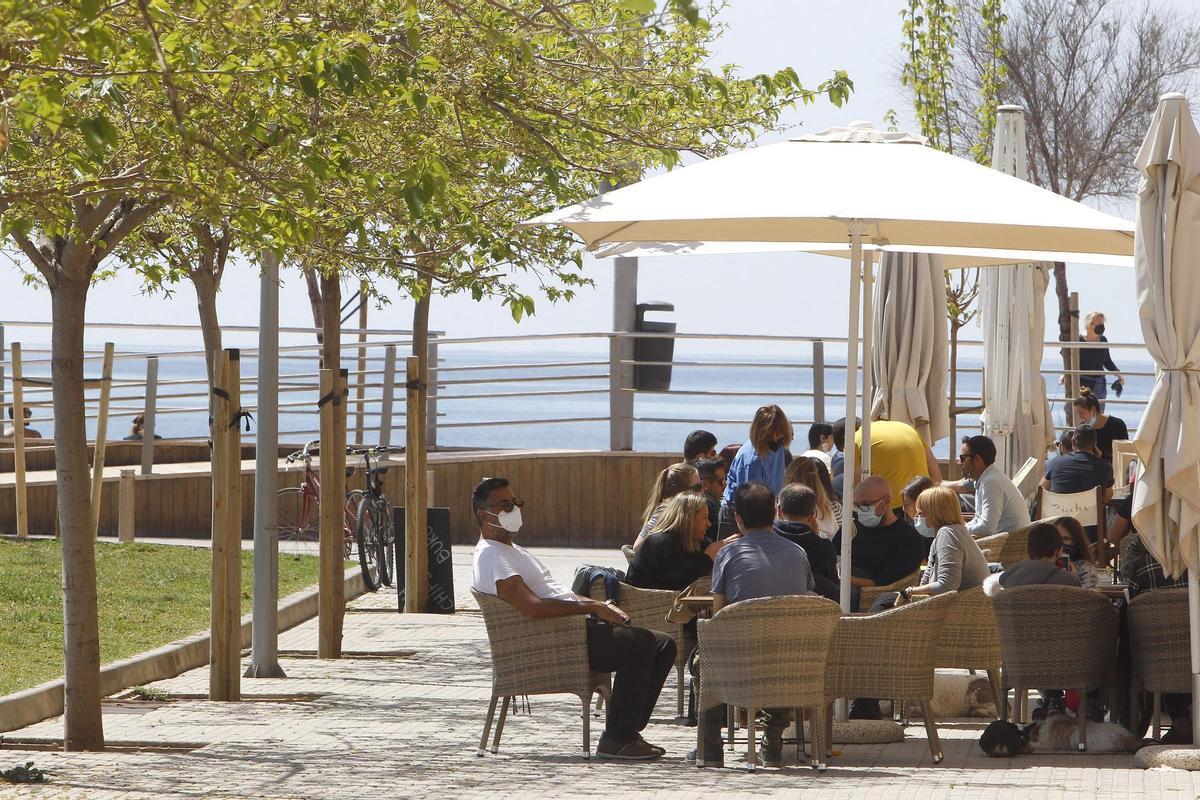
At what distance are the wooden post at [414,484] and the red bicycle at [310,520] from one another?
1.34 m

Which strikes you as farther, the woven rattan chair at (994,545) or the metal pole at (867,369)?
the woven rattan chair at (994,545)

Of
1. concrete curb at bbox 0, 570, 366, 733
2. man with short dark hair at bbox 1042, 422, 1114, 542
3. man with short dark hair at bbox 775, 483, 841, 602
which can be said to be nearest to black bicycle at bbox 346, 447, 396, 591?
concrete curb at bbox 0, 570, 366, 733

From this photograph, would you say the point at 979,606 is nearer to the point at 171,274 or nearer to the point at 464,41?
the point at 464,41

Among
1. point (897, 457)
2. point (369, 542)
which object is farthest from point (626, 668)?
point (369, 542)

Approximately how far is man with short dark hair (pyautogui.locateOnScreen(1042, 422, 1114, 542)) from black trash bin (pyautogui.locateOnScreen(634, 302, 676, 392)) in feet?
23.4

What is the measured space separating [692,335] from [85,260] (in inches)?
455

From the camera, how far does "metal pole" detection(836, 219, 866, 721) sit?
8461mm

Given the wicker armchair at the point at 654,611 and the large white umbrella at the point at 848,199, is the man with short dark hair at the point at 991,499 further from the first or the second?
the wicker armchair at the point at 654,611

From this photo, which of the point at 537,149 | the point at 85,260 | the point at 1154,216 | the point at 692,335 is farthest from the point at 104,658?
the point at 692,335

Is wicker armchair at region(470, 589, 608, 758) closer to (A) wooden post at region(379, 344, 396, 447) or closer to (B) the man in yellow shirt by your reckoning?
(B) the man in yellow shirt

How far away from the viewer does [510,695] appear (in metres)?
7.99

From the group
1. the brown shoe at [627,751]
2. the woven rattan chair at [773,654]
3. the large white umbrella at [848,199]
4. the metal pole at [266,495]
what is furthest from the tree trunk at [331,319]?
the woven rattan chair at [773,654]

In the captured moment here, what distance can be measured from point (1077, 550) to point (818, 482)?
1.53 meters

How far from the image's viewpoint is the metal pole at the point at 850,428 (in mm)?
8461
